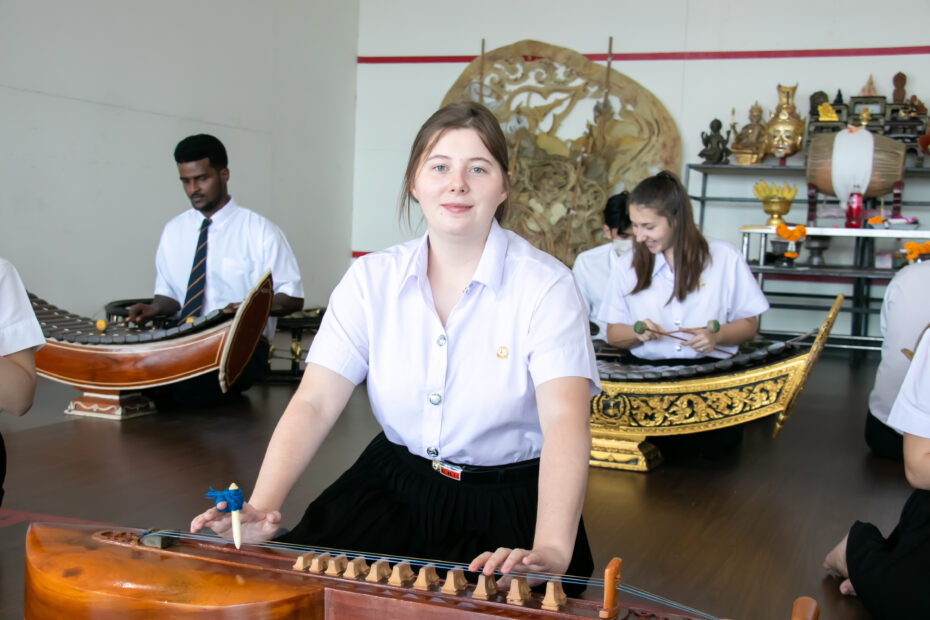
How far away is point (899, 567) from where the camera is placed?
1944mm

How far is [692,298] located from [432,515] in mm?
2250

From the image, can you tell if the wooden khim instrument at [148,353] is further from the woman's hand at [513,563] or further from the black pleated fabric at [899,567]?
the woman's hand at [513,563]

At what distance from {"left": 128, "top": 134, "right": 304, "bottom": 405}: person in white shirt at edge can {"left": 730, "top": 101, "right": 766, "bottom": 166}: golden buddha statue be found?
4.30 m

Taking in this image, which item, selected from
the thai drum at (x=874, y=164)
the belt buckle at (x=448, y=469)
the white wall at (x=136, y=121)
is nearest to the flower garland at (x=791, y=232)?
the thai drum at (x=874, y=164)

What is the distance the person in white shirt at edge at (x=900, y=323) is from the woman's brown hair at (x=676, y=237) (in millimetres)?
705

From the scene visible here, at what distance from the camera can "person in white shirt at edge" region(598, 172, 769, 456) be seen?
3.38 meters

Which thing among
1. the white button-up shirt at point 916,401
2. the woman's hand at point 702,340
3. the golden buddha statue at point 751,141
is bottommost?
the woman's hand at point 702,340

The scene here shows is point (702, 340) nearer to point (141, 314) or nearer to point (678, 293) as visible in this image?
point (678, 293)

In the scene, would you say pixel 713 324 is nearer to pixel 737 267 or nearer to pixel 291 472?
pixel 737 267

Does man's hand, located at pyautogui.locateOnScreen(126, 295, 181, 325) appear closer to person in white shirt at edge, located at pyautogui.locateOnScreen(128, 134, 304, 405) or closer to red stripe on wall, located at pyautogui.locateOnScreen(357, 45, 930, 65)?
person in white shirt at edge, located at pyautogui.locateOnScreen(128, 134, 304, 405)

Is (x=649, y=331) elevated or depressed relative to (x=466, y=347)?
depressed

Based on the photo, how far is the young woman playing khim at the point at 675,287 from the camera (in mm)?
3379

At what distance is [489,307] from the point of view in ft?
5.15

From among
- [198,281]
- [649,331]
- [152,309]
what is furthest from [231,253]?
[649,331]
